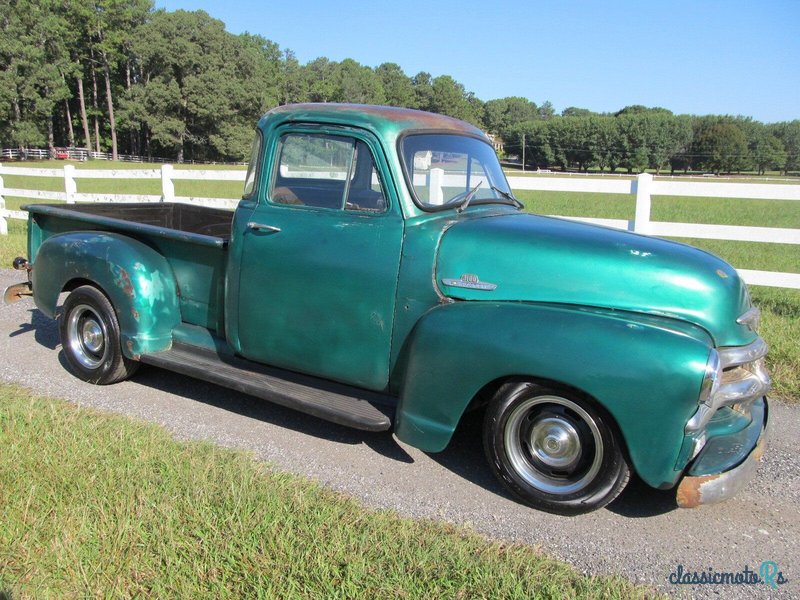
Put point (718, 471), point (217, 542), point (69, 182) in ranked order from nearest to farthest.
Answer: point (217, 542)
point (718, 471)
point (69, 182)

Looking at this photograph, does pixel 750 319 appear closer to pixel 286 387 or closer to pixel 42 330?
pixel 286 387

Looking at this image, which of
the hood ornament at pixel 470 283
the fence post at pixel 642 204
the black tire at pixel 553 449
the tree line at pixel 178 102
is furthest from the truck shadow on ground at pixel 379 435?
the tree line at pixel 178 102

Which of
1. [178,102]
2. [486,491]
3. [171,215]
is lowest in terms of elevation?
[486,491]

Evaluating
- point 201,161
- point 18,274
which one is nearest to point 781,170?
point 201,161

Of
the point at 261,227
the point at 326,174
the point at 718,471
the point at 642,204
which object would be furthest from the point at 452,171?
the point at 642,204

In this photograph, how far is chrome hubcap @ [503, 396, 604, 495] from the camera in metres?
2.94

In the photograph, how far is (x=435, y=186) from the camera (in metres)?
3.71

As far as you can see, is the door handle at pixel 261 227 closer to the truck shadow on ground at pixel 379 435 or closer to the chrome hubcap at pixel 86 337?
the truck shadow on ground at pixel 379 435

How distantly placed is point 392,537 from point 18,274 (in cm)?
764

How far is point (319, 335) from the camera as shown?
3602 mm

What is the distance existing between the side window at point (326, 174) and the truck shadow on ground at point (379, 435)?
1.41 metres

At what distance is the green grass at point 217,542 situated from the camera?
2357mm

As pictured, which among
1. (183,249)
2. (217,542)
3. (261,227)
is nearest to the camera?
(217,542)

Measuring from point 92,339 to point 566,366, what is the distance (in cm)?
358
